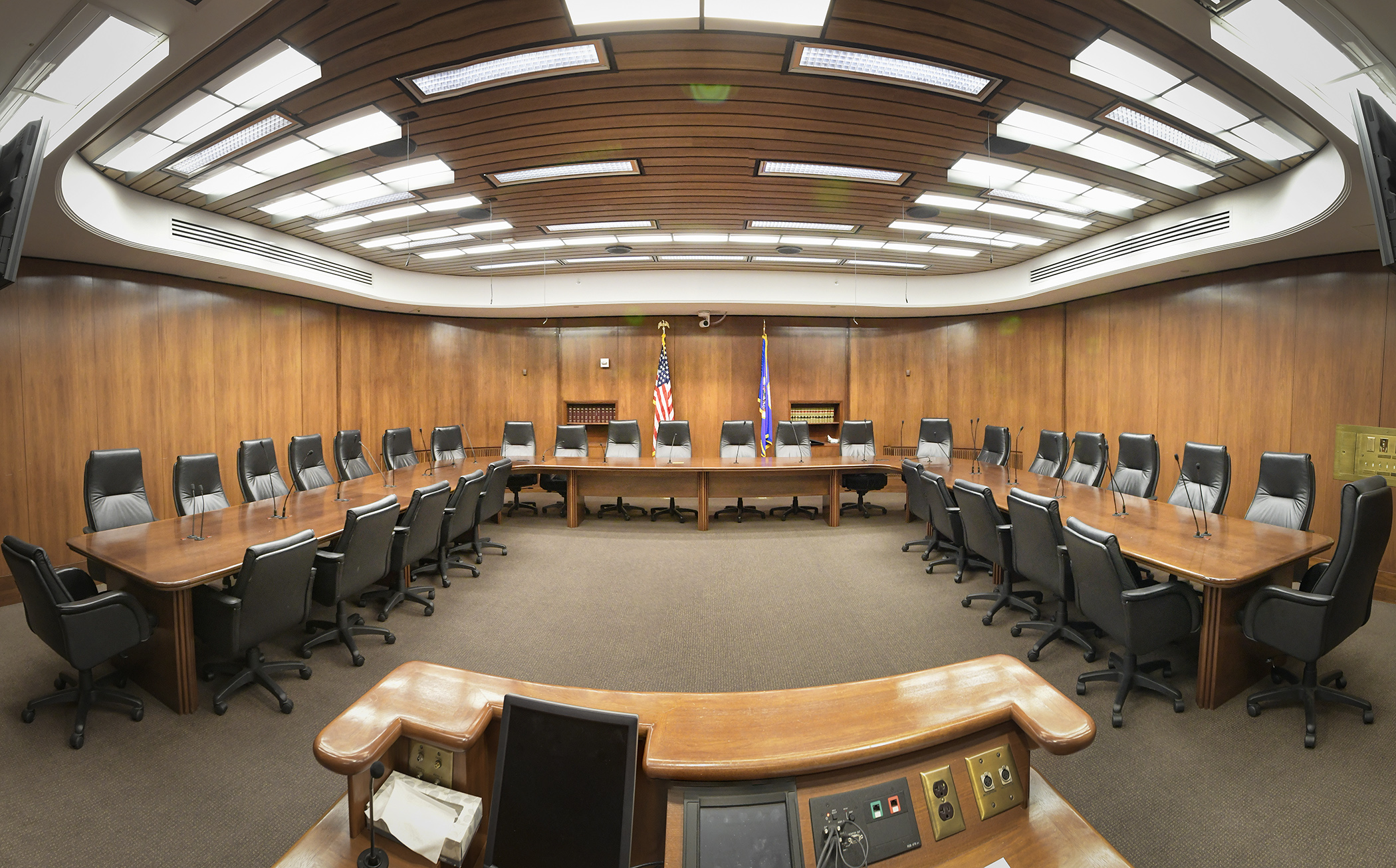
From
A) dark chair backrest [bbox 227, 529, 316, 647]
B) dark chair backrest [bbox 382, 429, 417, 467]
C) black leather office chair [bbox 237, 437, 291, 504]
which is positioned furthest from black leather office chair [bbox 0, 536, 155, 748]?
dark chair backrest [bbox 382, 429, 417, 467]

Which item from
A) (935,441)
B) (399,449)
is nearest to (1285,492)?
(935,441)

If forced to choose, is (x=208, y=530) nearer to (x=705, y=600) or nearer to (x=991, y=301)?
(x=705, y=600)

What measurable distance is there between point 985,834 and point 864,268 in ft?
24.9

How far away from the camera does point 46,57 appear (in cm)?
221

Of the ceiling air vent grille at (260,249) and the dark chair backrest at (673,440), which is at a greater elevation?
the ceiling air vent grille at (260,249)

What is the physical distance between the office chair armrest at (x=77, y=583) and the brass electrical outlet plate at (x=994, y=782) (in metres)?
4.17

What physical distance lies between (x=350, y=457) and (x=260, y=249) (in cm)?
240

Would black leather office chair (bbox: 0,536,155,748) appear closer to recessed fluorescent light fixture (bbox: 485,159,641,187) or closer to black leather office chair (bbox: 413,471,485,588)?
black leather office chair (bbox: 413,471,485,588)

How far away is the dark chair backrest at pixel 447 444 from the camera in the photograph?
6473 mm

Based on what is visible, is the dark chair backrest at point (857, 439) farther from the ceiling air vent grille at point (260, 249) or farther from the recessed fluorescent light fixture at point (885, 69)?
the ceiling air vent grille at point (260, 249)

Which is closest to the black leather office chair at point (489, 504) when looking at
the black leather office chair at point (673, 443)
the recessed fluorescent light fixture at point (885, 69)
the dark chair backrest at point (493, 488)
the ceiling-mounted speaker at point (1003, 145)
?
the dark chair backrest at point (493, 488)

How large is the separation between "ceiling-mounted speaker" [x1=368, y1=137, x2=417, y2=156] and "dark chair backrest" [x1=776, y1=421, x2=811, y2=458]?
17.4 ft

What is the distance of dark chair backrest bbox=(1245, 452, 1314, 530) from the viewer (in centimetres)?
340

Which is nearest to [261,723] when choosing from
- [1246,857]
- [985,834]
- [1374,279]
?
[985,834]
